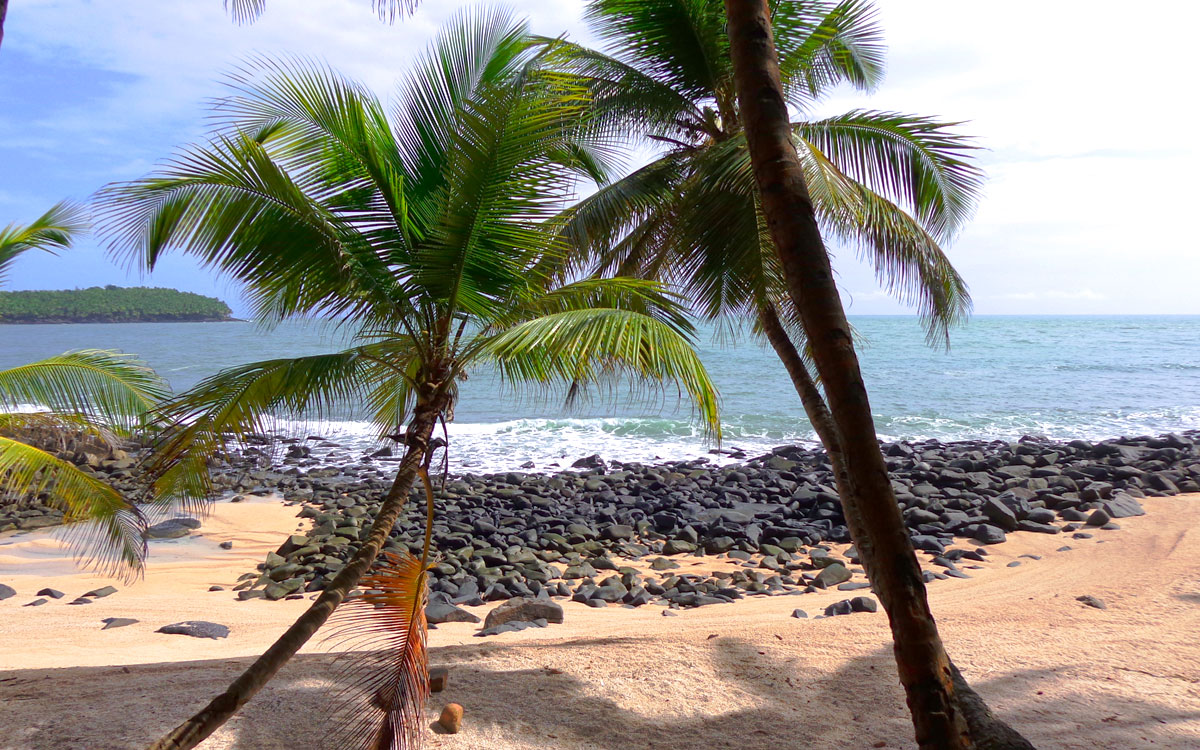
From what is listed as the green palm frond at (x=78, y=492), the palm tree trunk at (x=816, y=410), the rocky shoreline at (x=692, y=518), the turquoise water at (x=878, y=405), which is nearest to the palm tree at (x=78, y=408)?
the green palm frond at (x=78, y=492)

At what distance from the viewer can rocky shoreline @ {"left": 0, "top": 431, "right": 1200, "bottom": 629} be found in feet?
30.6

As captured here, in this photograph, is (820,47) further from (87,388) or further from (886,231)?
(87,388)

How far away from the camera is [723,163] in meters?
5.70

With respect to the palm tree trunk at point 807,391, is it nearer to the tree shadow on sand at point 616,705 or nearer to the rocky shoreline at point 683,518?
the tree shadow on sand at point 616,705

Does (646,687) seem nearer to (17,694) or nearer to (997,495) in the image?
(17,694)

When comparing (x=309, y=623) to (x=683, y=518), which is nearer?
(x=309, y=623)

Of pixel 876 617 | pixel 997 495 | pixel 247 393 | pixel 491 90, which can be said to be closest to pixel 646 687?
pixel 876 617

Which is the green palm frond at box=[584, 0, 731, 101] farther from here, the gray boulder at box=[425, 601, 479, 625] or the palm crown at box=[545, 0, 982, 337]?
the gray boulder at box=[425, 601, 479, 625]

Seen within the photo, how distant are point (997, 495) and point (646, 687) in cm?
1070

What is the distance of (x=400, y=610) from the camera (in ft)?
12.2

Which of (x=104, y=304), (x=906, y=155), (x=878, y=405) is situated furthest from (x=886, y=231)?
(x=104, y=304)

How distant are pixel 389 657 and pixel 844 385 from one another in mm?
2516

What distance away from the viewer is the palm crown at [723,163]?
5.83 metres

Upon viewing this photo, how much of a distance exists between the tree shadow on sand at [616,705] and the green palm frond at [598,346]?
184 centimetres
